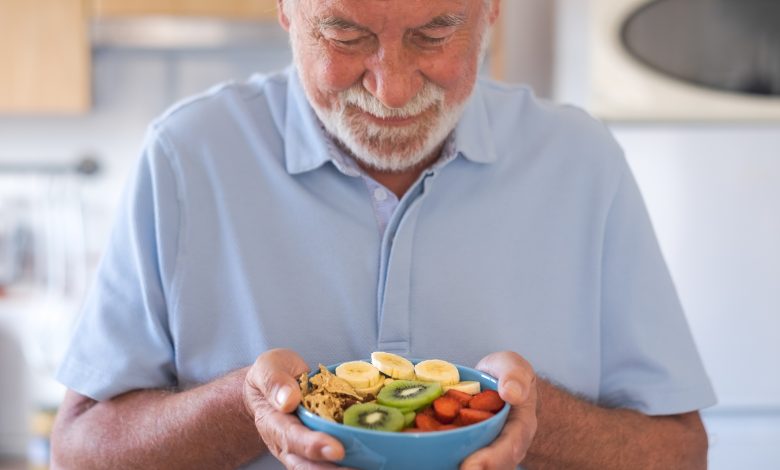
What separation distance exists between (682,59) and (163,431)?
4.22ft

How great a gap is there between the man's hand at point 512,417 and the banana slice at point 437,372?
38 mm

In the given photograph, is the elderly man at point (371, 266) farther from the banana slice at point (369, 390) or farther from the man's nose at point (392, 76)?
the banana slice at point (369, 390)

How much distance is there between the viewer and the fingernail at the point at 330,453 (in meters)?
0.68

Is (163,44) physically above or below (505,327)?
above

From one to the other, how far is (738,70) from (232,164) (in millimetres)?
1178

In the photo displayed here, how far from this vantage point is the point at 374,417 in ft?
2.42

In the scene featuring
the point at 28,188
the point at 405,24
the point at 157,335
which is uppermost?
the point at 405,24

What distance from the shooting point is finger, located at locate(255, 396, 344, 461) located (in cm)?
68

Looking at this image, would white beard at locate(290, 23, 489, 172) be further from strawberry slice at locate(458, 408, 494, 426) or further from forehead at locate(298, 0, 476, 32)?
strawberry slice at locate(458, 408, 494, 426)

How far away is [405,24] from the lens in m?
0.89

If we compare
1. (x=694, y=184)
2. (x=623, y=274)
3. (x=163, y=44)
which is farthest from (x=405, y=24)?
(x=163, y=44)

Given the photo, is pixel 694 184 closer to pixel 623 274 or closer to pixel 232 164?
pixel 623 274

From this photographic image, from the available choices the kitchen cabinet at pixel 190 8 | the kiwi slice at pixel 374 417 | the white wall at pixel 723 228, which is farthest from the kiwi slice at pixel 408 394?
the kitchen cabinet at pixel 190 8

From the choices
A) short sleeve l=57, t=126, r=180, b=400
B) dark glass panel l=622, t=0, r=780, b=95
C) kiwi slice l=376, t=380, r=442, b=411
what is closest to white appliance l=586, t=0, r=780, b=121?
dark glass panel l=622, t=0, r=780, b=95
